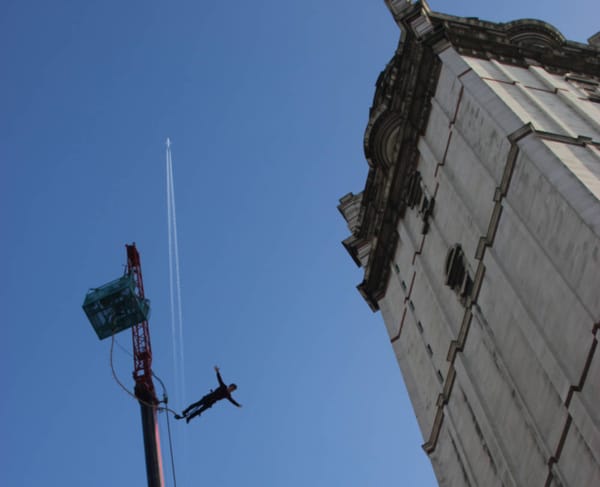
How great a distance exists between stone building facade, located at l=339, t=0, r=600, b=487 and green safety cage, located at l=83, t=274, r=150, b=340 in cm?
1217

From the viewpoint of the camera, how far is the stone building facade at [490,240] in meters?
22.1

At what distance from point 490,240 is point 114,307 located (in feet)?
75.4

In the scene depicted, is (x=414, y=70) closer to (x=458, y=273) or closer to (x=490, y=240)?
(x=458, y=273)

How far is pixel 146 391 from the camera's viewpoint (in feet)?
128

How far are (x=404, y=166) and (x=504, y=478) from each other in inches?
580

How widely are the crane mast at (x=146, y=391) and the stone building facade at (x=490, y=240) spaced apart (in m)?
10.9

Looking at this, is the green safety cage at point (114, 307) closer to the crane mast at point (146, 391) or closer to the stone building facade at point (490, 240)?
the crane mast at point (146, 391)

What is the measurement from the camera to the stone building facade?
869 inches

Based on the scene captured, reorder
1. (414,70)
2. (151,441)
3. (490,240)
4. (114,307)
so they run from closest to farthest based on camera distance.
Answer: (490,240), (414,70), (151,441), (114,307)

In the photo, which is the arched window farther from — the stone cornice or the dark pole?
the dark pole

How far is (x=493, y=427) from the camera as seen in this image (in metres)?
26.3

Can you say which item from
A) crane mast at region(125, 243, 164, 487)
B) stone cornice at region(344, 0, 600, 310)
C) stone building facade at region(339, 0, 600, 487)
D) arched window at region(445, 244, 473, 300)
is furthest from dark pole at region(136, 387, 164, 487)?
arched window at region(445, 244, 473, 300)

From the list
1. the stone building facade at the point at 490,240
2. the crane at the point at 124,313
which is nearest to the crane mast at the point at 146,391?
the crane at the point at 124,313

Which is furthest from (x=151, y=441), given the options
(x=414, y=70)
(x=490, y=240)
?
(x=414, y=70)
